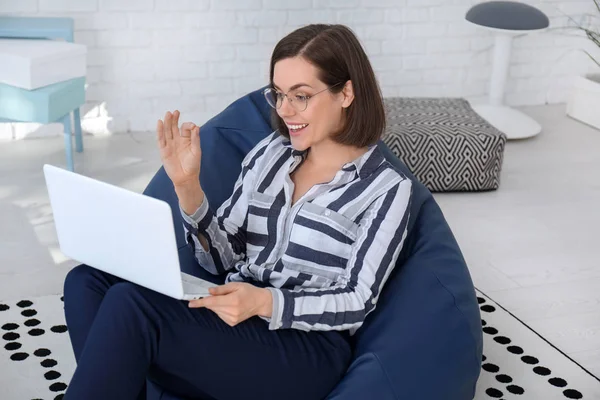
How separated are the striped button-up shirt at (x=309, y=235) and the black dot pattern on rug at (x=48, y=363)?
0.59 metres

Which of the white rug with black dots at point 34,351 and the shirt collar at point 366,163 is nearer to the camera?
the shirt collar at point 366,163

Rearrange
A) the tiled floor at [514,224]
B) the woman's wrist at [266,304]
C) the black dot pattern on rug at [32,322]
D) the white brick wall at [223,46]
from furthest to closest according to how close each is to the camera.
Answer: the white brick wall at [223,46] < the tiled floor at [514,224] < the black dot pattern on rug at [32,322] < the woman's wrist at [266,304]

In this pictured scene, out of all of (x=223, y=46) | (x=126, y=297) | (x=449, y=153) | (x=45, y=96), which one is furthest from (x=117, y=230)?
(x=223, y=46)

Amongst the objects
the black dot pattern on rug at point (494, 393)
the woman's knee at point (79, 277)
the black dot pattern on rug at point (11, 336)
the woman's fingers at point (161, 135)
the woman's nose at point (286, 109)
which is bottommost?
the black dot pattern on rug at point (11, 336)

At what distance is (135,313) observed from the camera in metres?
1.63

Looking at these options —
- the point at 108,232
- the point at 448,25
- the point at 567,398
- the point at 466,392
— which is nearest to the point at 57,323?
the point at 108,232

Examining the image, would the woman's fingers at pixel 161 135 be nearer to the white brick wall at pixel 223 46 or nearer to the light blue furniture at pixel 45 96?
the light blue furniture at pixel 45 96

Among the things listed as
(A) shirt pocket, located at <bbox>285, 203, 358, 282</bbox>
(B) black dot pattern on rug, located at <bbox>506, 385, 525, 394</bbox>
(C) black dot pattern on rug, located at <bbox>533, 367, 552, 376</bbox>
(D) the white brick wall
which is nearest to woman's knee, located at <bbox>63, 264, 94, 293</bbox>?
(A) shirt pocket, located at <bbox>285, 203, 358, 282</bbox>

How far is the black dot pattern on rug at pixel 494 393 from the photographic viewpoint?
2289 millimetres

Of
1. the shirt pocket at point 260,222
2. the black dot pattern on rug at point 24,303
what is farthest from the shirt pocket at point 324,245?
the black dot pattern on rug at point 24,303

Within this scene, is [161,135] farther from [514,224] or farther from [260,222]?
[514,224]

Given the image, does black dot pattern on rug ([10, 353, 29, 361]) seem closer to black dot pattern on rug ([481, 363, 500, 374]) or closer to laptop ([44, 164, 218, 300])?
laptop ([44, 164, 218, 300])

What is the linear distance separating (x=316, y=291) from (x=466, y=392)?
0.46m

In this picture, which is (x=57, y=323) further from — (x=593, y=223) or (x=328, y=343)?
(x=593, y=223)
